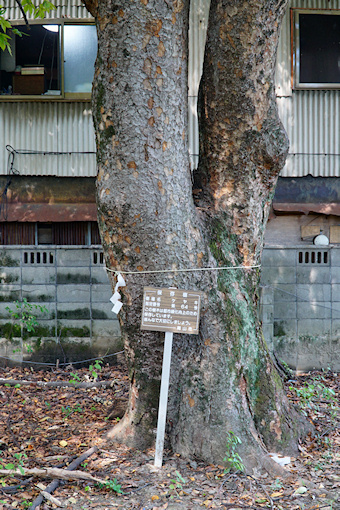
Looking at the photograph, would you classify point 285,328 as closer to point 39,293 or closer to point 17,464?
point 39,293

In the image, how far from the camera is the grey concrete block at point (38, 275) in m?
6.27

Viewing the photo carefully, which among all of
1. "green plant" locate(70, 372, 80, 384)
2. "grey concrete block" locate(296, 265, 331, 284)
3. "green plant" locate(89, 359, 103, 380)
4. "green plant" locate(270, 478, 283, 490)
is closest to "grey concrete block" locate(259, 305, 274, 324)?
"grey concrete block" locate(296, 265, 331, 284)

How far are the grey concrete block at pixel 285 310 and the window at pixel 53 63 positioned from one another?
4.89m

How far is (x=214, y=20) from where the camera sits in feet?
12.1

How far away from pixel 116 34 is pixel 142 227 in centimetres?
143

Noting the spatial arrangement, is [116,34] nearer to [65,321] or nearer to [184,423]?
[184,423]

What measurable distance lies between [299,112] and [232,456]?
643 cm

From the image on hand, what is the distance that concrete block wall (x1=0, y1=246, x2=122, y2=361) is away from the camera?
20.5 ft

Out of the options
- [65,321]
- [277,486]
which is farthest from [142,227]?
[65,321]

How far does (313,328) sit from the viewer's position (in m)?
6.35

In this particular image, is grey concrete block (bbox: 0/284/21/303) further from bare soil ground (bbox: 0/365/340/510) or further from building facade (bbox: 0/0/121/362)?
building facade (bbox: 0/0/121/362)

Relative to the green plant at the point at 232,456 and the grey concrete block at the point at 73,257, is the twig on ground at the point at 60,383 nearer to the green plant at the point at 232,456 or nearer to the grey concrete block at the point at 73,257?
the grey concrete block at the point at 73,257

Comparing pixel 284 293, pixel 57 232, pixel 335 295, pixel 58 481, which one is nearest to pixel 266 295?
pixel 284 293

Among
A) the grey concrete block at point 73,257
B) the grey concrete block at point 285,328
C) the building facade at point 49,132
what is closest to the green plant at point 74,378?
the grey concrete block at point 73,257
